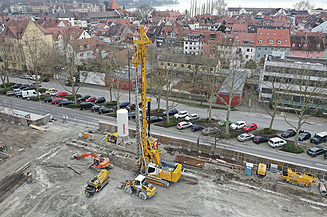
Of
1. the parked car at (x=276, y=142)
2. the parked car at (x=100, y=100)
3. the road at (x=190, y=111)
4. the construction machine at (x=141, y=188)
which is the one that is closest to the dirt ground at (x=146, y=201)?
the construction machine at (x=141, y=188)

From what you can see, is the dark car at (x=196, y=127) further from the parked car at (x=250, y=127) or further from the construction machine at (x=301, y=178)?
the construction machine at (x=301, y=178)

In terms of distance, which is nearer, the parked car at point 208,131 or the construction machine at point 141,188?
the construction machine at point 141,188

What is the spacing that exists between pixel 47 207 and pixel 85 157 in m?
9.26

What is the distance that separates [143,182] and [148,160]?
372cm

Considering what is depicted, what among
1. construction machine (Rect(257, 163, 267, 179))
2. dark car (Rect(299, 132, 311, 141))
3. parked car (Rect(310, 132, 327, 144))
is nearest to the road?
parked car (Rect(310, 132, 327, 144))

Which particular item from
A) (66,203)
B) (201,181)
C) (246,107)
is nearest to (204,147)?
(201,181)

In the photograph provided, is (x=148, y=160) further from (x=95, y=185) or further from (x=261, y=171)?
(x=261, y=171)

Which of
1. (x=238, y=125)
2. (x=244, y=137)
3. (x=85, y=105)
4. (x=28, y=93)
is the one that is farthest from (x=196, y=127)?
(x=28, y=93)

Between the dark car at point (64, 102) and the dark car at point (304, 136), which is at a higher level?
the dark car at point (64, 102)

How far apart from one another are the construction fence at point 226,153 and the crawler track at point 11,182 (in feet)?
51.3

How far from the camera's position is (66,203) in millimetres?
25203

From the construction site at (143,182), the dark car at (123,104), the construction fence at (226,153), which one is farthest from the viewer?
the dark car at (123,104)

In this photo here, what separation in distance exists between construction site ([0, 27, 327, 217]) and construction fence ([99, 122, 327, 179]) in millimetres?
251

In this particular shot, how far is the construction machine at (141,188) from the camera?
83.8 feet
